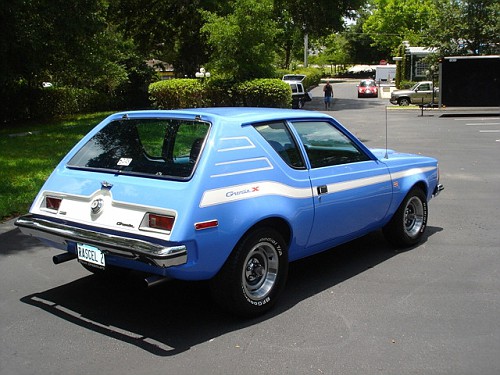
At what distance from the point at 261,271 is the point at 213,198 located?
81 cm

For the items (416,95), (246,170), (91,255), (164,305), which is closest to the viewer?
(91,255)

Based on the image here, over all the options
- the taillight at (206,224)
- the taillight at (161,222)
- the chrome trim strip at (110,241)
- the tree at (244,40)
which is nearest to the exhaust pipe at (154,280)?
the chrome trim strip at (110,241)

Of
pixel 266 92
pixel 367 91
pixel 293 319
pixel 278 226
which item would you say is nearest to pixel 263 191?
pixel 278 226

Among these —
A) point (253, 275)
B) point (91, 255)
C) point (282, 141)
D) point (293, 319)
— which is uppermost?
point (282, 141)

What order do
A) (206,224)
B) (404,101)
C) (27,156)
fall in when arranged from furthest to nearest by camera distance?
(404,101) → (27,156) → (206,224)

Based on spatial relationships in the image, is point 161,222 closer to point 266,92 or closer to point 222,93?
point 266,92

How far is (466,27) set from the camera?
35.0m

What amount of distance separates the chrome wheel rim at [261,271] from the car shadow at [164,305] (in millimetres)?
208

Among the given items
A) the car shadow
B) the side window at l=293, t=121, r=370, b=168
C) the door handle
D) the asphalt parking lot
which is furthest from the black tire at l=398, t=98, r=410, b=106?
the door handle

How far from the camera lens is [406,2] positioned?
82125mm

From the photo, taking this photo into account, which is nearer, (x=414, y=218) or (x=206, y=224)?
(x=206, y=224)

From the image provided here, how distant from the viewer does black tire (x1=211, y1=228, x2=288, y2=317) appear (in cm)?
424

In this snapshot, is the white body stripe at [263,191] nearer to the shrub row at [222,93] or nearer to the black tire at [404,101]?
the shrub row at [222,93]

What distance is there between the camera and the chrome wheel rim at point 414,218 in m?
6.39
